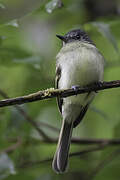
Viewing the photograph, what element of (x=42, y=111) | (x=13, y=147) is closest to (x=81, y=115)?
(x=42, y=111)

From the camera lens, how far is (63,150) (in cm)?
420

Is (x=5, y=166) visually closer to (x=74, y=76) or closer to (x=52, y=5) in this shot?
(x=74, y=76)

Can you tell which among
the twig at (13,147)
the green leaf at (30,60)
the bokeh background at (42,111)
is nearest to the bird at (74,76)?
the bokeh background at (42,111)

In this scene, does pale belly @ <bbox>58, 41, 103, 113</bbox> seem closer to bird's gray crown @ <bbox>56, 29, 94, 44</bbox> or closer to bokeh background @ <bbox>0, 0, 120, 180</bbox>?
bokeh background @ <bbox>0, 0, 120, 180</bbox>

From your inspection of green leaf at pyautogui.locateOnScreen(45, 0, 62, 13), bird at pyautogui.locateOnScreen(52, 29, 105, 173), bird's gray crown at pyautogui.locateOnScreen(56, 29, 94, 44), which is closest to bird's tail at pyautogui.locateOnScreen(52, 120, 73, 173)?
bird at pyautogui.locateOnScreen(52, 29, 105, 173)

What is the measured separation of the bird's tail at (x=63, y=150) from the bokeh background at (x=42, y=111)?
0.12 meters

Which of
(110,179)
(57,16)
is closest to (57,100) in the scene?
(110,179)

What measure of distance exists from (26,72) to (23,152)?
1032 mm

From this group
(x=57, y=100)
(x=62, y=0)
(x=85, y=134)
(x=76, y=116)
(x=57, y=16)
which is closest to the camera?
(x=62, y=0)

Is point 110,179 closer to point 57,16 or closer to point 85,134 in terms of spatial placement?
point 85,134

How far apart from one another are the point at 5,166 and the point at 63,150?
0.83 m

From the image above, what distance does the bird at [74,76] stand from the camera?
3.77 metres

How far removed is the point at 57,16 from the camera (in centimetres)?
602

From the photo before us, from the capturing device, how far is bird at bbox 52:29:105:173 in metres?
3.77
